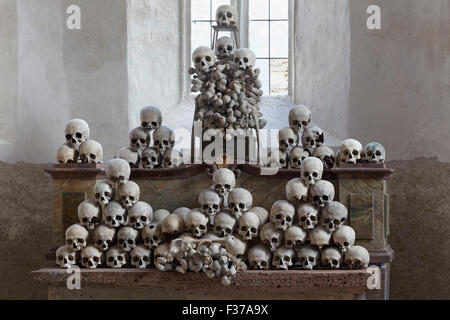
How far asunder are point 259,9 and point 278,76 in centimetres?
61

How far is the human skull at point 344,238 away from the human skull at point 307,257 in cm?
14

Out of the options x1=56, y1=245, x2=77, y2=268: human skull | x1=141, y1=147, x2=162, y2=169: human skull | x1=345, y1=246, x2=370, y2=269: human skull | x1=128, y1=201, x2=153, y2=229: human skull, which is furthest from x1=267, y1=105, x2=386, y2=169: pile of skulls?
x1=56, y1=245, x2=77, y2=268: human skull

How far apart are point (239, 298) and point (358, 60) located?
234cm

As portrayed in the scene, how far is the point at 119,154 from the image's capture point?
5.36 meters

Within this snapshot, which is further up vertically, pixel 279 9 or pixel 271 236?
pixel 279 9

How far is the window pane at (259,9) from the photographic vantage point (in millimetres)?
7215

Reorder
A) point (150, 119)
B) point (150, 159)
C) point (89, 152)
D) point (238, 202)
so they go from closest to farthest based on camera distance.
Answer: point (238, 202) → point (89, 152) → point (150, 159) → point (150, 119)

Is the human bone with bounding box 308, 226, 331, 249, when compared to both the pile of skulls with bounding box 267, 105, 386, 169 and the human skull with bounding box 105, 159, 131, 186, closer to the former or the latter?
the pile of skulls with bounding box 267, 105, 386, 169

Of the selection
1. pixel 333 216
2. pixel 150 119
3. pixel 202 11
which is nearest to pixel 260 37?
pixel 202 11

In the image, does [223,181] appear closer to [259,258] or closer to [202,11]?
[259,258]

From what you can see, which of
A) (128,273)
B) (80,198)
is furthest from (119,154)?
(128,273)

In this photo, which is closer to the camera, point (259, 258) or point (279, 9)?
point (259, 258)

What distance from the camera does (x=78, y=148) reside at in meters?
5.26

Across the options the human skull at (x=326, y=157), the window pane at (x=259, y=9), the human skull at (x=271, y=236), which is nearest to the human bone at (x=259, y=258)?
the human skull at (x=271, y=236)
